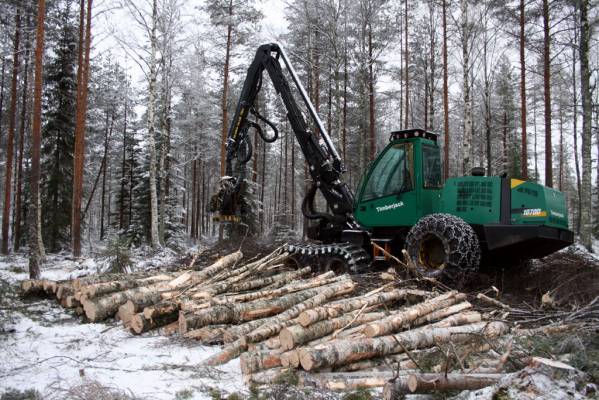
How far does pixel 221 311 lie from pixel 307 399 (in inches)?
99.0

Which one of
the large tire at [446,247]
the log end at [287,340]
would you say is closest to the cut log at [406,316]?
the log end at [287,340]

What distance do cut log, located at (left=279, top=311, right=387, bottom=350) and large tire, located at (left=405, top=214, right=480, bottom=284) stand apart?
98.2 inches

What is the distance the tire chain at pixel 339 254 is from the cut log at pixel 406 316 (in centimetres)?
256

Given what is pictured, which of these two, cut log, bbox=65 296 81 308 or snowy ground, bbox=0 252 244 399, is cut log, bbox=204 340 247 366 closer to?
snowy ground, bbox=0 252 244 399

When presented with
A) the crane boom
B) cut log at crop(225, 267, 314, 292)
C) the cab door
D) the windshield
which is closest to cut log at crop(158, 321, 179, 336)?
cut log at crop(225, 267, 314, 292)

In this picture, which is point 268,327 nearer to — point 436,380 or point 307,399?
point 307,399

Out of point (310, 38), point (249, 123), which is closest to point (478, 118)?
point (310, 38)

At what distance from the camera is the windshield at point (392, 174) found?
871 centimetres

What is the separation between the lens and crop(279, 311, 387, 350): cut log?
4.60 m

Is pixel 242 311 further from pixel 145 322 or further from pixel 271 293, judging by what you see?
pixel 145 322

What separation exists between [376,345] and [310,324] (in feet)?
2.75

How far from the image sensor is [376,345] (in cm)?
437

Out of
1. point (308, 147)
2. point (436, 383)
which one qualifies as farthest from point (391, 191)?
point (436, 383)

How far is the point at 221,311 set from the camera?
5859 millimetres
